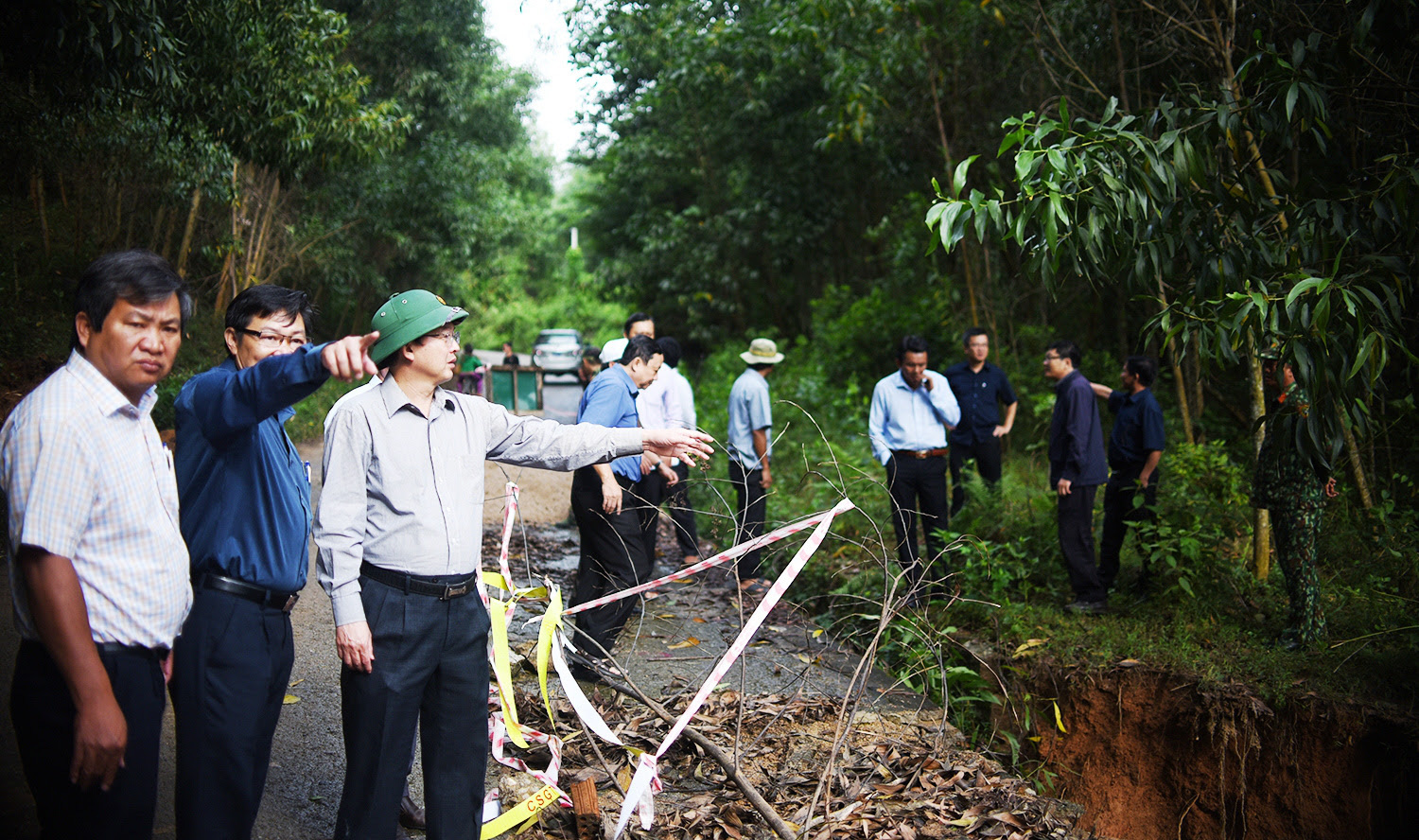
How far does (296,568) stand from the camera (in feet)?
8.60

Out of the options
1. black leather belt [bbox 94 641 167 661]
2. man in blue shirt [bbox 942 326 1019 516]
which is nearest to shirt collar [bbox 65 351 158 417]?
black leather belt [bbox 94 641 167 661]

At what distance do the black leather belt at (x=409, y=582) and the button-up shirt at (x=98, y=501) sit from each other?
2.00 feet

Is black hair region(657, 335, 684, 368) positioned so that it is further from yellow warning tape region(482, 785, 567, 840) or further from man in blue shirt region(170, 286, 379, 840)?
man in blue shirt region(170, 286, 379, 840)

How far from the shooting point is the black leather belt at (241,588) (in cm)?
249

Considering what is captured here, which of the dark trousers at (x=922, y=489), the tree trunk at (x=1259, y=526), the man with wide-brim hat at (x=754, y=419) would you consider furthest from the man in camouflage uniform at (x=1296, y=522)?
the man with wide-brim hat at (x=754, y=419)

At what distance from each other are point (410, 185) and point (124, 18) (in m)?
12.8

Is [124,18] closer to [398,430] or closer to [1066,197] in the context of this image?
[398,430]

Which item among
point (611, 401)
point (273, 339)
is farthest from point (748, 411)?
point (273, 339)

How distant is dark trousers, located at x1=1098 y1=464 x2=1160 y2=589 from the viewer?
6.50m

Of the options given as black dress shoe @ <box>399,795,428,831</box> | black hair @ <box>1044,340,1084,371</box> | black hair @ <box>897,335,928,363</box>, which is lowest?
black dress shoe @ <box>399,795,428,831</box>

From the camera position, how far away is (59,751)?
2.03 metres

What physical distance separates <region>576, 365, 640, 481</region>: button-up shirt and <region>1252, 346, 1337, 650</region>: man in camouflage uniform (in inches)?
145

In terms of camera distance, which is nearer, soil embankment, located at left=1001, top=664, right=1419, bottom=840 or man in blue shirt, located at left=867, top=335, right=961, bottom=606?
soil embankment, located at left=1001, top=664, right=1419, bottom=840

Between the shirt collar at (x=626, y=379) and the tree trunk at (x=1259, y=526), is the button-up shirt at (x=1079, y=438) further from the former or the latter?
the shirt collar at (x=626, y=379)
